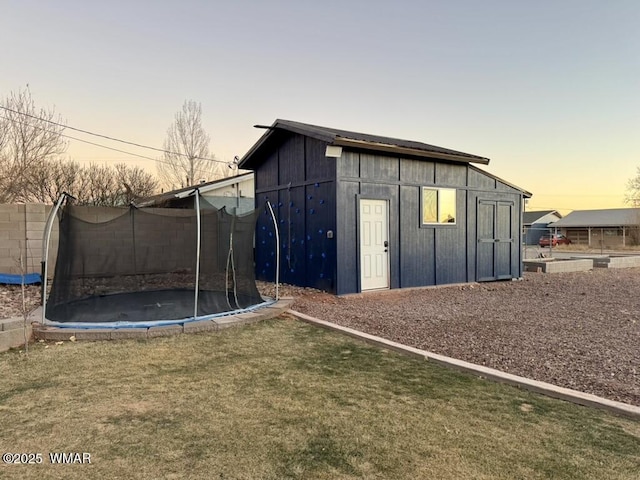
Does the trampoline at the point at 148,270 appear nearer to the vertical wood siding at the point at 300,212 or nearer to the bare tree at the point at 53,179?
the vertical wood siding at the point at 300,212

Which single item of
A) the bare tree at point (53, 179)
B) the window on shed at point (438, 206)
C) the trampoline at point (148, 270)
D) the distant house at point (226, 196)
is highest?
the bare tree at point (53, 179)

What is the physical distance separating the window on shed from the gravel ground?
1614 millimetres

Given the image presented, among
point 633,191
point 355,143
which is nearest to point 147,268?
point 355,143

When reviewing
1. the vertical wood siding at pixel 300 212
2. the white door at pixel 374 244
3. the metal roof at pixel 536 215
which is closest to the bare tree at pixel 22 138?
the vertical wood siding at pixel 300 212

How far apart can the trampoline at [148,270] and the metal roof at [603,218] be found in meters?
36.2

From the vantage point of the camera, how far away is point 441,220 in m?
9.43

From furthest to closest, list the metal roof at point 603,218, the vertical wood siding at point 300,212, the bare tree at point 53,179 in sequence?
the metal roof at point 603,218
the bare tree at point 53,179
the vertical wood siding at point 300,212

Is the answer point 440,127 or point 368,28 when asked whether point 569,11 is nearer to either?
point 368,28

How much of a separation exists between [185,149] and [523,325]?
22.0 m

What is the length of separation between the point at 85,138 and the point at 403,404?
1760 cm

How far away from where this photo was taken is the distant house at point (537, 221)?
4059cm

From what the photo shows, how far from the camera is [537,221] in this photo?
43.8 m

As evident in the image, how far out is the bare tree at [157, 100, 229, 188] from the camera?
23328 millimetres

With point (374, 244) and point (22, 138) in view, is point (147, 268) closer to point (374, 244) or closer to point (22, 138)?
point (374, 244)
